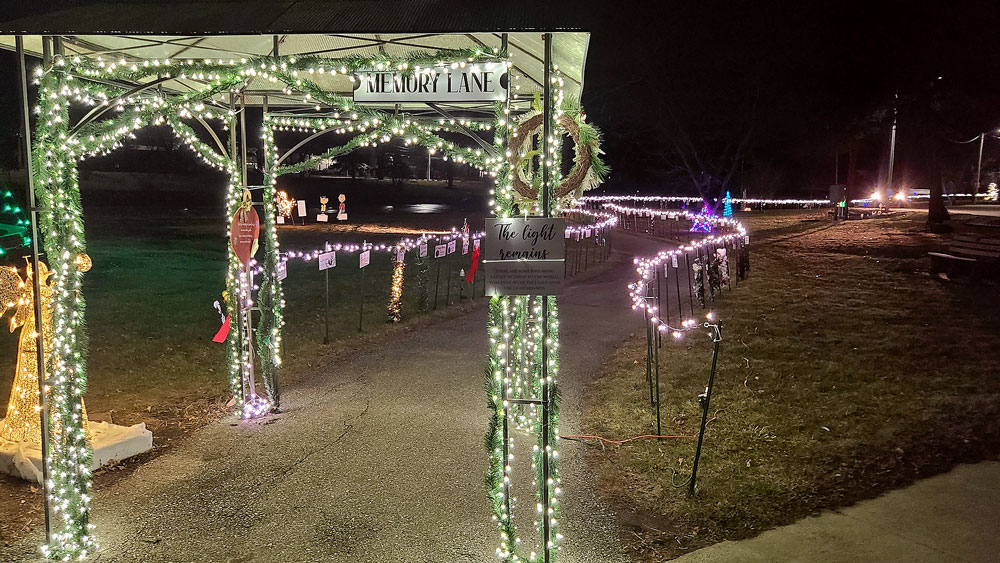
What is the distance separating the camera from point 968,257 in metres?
15.2

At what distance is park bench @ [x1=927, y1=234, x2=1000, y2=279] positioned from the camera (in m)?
14.7

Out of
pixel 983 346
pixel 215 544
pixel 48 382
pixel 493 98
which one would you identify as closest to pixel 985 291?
pixel 983 346

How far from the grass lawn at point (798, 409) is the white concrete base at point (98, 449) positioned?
4.16m

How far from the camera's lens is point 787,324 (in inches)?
461

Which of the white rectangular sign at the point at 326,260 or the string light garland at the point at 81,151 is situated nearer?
the string light garland at the point at 81,151

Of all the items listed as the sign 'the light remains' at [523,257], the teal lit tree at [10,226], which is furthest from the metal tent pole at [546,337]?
the teal lit tree at [10,226]

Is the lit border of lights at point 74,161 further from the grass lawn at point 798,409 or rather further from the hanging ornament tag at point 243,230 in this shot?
the grass lawn at point 798,409

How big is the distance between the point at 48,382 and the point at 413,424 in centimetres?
339

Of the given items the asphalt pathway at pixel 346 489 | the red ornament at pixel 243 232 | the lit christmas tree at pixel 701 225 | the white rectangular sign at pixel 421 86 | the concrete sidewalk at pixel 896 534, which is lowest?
the asphalt pathway at pixel 346 489

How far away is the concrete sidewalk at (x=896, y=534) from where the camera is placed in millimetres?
4574

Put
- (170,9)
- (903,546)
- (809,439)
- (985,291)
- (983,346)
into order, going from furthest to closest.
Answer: (985,291), (983,346), (809,439), (170,9), (903,546)

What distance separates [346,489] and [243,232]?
2.95 meters

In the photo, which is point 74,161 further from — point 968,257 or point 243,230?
point 968,257

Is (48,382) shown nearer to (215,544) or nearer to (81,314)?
(81,314)
